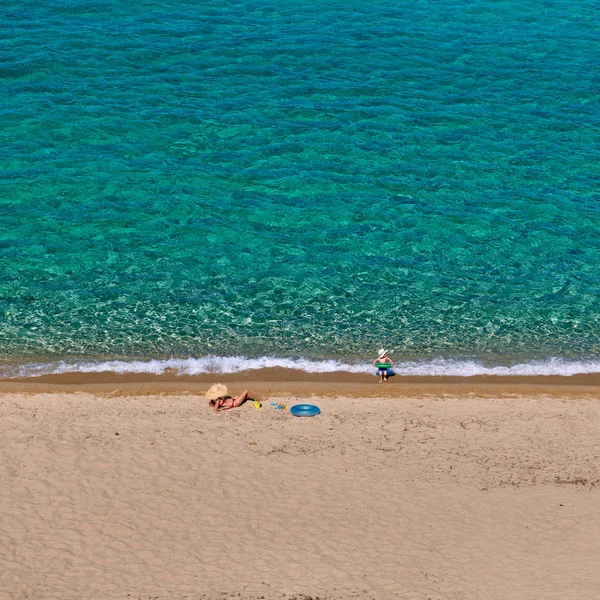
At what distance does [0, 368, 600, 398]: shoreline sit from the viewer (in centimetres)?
2434

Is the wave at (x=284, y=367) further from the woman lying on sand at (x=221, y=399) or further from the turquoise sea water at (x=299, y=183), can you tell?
the woman lying on sand at (x=221, y=399)

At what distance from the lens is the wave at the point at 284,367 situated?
82.5ft

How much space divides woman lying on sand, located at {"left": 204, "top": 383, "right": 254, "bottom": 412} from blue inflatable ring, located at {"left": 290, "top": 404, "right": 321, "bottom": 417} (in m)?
1.34

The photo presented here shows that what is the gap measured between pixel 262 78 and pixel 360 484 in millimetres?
23174

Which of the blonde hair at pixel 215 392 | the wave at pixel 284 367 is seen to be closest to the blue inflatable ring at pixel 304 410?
the blonde hair at pixel 215 392

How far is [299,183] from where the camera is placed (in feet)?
109

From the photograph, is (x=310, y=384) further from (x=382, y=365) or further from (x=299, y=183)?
(x=299, y=183)

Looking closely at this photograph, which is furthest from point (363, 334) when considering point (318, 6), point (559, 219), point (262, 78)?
point (318, 6)

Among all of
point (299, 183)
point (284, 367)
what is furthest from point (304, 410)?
point (299, 183)

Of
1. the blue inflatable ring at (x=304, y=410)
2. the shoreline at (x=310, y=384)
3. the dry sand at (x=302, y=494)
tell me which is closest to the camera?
the dry sand at (x=302, y=494)

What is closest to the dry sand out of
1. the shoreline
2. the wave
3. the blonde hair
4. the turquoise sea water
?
the shoreline

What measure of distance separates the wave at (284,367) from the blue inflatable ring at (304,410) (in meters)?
2.30

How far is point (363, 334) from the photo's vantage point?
26750 mm

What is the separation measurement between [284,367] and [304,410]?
2.60 metres
